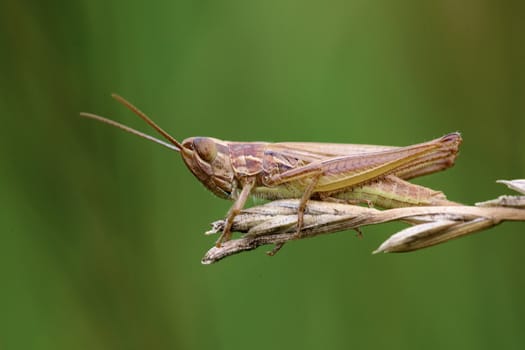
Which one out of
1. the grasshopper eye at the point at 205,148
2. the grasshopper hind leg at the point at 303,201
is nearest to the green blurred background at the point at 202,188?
the grasshopper eye at the point at 205,148

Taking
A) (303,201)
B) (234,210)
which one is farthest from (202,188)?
(303,201)

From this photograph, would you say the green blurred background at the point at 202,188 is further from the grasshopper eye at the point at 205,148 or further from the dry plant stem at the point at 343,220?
the dry plant stem at the point at 343,220

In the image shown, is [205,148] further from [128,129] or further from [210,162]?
[128,129]

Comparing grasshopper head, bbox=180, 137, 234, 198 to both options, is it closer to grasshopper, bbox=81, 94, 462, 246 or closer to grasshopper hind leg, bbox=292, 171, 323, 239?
grasshopper, bbox=81, 94, 462, 246

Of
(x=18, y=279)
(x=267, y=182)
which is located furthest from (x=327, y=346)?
(x=18, y=279)

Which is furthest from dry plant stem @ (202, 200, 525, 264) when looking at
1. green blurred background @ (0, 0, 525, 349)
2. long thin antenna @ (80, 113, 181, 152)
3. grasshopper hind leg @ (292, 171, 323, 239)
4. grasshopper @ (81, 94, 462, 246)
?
long thin antenna @ (80, 113, 181, 152)

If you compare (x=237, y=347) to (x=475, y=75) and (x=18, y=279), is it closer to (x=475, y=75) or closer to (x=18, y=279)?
(x=18, y=279)
